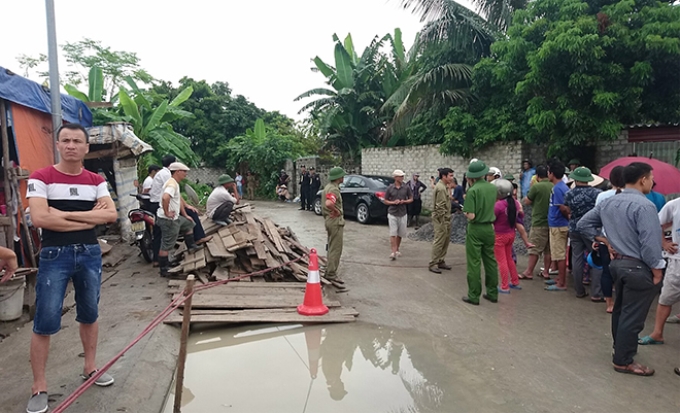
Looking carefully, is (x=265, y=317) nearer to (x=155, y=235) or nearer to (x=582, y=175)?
(x=155, y=235)

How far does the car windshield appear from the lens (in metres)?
14.1

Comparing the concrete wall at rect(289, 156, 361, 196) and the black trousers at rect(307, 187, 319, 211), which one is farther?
the concrete wall at rect(289, 156, 361, 196)

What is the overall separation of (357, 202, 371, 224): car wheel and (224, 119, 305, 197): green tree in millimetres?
10585

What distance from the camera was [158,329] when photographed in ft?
15.4

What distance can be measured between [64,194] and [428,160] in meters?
14.5

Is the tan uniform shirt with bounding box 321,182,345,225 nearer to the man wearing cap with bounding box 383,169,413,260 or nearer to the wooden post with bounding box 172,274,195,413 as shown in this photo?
the man wearing cap with bounding box 383,169,413,260

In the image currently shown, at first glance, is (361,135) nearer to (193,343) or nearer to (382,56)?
(382,56)

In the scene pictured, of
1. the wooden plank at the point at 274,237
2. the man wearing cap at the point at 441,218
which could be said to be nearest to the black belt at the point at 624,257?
the man wearing cap at the point at 441,218

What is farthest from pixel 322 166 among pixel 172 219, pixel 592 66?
pixel 172 219

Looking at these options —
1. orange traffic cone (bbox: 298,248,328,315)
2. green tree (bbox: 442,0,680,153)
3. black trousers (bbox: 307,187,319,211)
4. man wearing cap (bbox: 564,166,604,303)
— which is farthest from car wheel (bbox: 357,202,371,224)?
orange traffic cone (bbox: 298,248,328,315)

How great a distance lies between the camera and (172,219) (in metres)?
6.74

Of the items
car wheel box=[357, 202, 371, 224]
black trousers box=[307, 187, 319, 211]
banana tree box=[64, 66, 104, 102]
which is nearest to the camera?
banana tree box=[64, 66, 104, 102]

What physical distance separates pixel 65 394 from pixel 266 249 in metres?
3.87

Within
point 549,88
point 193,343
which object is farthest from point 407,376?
point 549,88
